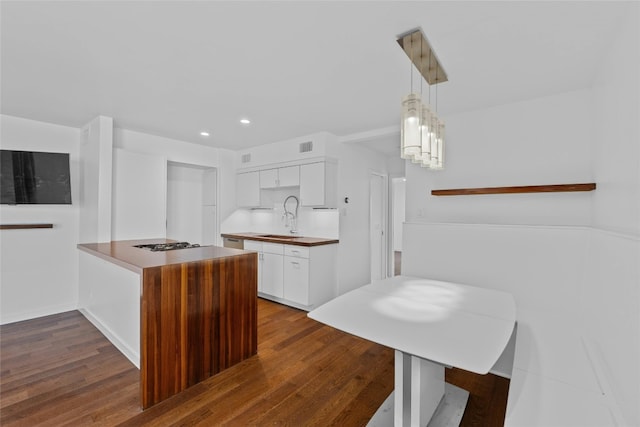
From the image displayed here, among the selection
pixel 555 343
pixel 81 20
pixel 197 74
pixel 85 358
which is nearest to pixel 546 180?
pixel 555 343

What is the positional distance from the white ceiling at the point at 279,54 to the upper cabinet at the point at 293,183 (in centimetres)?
88

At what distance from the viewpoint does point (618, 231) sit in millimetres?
1606

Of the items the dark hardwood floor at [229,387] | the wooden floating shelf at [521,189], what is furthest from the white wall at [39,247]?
the wooden floating shelf at [521,189]

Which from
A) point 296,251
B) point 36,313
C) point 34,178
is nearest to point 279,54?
point 296,251

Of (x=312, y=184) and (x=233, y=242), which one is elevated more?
(x=312, y=184)

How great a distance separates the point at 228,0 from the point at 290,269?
286 centimetres

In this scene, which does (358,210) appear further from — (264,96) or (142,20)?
(142,20)

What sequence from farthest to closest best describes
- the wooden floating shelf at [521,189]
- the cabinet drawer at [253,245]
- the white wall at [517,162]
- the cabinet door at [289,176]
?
the cabinet drawer at [253,245] → the cabinet door at [289,176] → the white wall at [517,162] → the wooden floating shelf at [521,189]

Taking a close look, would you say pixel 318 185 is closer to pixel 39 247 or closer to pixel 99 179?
pixel 99 179

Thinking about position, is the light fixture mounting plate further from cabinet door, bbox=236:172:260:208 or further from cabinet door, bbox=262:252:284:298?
cabinet door, bbox=236:172:260:208

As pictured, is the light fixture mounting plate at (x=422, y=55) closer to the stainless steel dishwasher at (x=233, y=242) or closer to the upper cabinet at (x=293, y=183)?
the upper cabinet at (x=293, y=183)

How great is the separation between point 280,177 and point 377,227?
2.00m

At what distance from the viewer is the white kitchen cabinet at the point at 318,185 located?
11.9 ft

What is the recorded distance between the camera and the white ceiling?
1.46m
